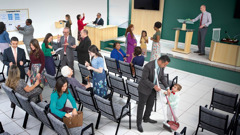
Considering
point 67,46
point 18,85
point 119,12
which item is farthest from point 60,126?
point 119,12

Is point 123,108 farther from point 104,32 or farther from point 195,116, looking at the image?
point 104,32

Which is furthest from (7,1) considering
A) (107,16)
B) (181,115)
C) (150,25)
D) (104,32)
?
(181,115)

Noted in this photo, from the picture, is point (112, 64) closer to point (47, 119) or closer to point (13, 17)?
point (47, 119)

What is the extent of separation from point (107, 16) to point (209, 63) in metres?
8.05

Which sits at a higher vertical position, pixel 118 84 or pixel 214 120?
pixel 118 84

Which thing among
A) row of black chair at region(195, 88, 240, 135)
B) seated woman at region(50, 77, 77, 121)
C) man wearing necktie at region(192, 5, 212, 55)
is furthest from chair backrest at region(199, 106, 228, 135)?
man wearing necktie at region(192, 5, 212, 55)

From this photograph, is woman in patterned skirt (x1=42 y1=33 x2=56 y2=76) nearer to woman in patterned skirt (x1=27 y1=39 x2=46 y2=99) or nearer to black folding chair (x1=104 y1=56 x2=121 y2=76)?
woman in patterned skirt (x1=27 y1=39 x2=46 y2=99)

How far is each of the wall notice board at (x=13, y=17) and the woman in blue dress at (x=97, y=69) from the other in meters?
7.26

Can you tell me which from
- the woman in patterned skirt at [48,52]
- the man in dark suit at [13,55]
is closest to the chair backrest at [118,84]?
the woman in patterned skirt at [48,52]

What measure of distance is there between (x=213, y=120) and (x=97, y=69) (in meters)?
2.46

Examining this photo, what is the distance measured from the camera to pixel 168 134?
418 centimetres

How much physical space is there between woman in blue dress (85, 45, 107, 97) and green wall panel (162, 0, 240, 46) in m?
7.13

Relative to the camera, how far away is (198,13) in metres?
9.94

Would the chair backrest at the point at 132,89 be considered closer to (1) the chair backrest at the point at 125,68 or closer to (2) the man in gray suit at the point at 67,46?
(1) the chair backrest at the point at 125,68
